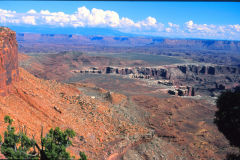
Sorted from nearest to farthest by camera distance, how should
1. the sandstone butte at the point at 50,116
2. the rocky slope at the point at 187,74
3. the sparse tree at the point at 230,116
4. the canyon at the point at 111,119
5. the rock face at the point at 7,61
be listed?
the sparse tree at the point at 230,116 → the sandstone butte at the point at 50,116 → the rock face at the point at 7,61 → the canyon at the point at 111,119 → the rocky slope at the point at 187,74

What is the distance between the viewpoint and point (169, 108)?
131 ft

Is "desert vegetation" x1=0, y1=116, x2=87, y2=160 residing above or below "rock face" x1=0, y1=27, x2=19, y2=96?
below

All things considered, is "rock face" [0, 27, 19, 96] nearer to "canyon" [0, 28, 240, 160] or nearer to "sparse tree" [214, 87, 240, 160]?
"canyon" [0, 28, 240, 160]

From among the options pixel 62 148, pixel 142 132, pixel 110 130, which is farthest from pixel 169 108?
pixel 62 148

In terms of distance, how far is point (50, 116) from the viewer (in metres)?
19.8

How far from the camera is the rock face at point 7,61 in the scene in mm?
18406

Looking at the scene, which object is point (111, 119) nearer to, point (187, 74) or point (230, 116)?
point (230, 116)

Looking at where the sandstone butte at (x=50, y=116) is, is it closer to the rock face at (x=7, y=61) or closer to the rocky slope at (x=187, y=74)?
the rock face at (x=7, y=61)

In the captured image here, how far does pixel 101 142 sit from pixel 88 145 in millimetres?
1870

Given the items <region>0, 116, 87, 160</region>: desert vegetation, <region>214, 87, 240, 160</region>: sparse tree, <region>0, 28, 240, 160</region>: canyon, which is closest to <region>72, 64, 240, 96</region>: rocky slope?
<region>0, 28, 240, 160</region>: canyon

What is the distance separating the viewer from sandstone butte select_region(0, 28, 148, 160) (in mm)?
17670

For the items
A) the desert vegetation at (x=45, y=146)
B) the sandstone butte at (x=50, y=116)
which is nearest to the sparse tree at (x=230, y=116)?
the desert vegetation at (x=45, y=146)

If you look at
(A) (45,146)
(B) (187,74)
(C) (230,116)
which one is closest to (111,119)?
(A) (45,146)

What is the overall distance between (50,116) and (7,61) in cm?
625
